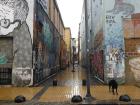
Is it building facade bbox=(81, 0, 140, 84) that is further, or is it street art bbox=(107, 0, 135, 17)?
street art bbox=(107, 0, 135, 17)

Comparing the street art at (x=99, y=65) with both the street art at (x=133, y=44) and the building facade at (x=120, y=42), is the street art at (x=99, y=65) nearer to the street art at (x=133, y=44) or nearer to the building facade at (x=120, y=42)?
the building facade at (x=120, y=42)

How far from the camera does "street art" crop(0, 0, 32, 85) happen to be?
85.4 ft

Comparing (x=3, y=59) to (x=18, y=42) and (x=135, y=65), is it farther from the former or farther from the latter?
(x=135, y=65)

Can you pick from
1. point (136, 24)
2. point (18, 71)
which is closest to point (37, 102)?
point (18, 71)

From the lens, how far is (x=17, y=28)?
2619cm

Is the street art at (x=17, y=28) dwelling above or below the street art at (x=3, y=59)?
above

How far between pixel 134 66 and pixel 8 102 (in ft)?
43.9

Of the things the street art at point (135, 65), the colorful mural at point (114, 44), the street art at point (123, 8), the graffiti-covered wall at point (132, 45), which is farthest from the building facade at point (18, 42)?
the street art at point (135, 65)

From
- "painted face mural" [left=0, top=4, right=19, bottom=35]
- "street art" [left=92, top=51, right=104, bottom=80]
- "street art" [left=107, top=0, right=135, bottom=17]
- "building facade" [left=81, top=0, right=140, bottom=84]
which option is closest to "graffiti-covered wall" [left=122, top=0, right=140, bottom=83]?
"building facade" [left=81, top=0, right=140, bottom=84]

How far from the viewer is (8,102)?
57.3 feet

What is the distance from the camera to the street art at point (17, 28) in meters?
26.0

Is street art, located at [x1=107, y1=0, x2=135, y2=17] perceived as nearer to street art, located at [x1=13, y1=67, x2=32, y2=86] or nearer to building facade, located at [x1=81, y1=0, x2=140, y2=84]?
building facade, located at [x1=81, y1=0, x2=140, y2=84]

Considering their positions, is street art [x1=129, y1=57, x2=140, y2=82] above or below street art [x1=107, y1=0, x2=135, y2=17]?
below

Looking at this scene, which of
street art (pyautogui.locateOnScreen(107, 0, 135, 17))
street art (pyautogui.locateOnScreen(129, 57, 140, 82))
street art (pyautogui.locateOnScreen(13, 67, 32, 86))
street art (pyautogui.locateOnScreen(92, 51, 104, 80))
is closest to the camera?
street art (pyautogui.locateOnScreen(13, 67, 32, 86))
